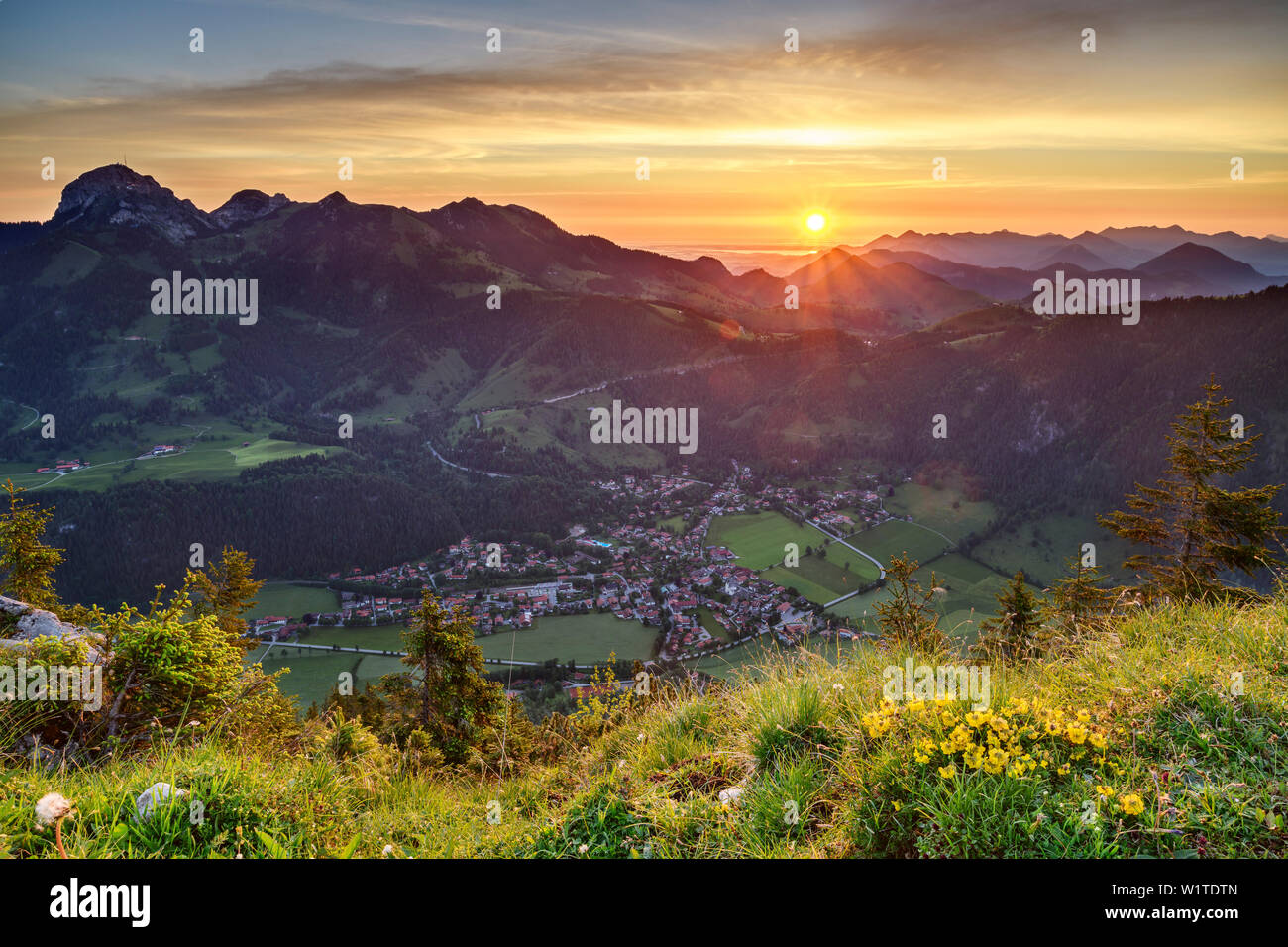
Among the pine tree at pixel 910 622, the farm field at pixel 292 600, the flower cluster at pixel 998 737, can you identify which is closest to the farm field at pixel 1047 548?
the pine tree at pixel 910 622

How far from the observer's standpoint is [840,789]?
151 inches

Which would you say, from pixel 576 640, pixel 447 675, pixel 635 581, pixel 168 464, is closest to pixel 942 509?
pixel 635 581

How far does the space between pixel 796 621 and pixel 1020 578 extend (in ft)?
139

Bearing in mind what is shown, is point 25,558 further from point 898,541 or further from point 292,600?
point 898,541

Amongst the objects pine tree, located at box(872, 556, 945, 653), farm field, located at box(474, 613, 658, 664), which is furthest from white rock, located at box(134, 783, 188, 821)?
farm field, located at box(474, 613, 658, 664)

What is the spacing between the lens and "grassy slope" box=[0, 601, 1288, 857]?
3.03 meters

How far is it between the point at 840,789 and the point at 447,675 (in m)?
10.6

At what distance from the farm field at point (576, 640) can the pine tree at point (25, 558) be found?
38.3 meters

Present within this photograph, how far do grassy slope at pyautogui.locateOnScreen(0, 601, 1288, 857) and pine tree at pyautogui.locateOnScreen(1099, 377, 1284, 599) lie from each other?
9.19 meters

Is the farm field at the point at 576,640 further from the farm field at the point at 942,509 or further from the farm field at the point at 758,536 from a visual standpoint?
the farm field at the point at 942,509

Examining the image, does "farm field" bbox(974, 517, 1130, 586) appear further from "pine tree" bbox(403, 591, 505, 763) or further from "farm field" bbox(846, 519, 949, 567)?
"pine tree" bbox(403, 591, 505, 763)

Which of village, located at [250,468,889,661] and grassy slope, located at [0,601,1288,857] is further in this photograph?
village, located at [250,468,889,661]
